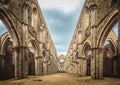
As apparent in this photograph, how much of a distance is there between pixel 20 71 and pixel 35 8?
1169cm

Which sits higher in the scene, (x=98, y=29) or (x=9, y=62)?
(x=98, y=29)

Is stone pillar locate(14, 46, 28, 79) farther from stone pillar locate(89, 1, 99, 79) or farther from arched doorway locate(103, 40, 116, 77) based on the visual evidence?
arched doorway locate(103, 40, 116, 77)

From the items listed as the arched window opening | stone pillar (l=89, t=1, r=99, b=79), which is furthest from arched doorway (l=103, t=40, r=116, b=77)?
the arched window opening

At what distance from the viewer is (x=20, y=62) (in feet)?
47.8

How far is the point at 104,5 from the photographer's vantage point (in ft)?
48.0

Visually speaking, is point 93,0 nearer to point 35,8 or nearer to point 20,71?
point 35,8

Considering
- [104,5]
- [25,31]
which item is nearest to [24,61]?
[25,31]

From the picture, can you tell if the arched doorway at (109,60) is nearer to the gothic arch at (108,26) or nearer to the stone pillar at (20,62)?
the gothic arch at (108,26)

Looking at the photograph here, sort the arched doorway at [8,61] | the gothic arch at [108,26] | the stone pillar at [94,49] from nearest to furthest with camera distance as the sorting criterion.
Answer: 1. the gothic arch at [108,26]
2. the stone pillar at [94,49]
3. the arched doorway at [8,61]

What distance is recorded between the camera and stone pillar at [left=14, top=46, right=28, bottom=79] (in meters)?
14.3

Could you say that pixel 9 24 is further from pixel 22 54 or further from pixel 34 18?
pixel 34 18

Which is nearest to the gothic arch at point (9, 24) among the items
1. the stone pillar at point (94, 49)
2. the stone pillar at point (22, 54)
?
the stone pillar at point (22, 54)

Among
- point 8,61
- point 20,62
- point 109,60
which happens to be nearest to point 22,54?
point 20,62

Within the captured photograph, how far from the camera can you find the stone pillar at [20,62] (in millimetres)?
14312
